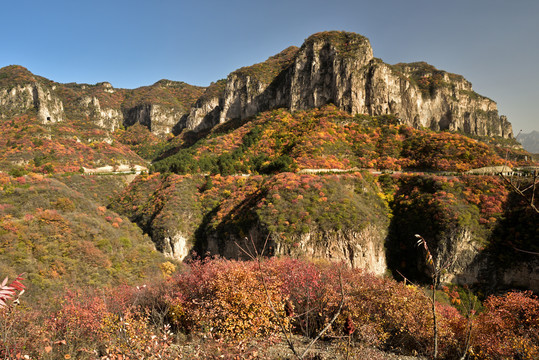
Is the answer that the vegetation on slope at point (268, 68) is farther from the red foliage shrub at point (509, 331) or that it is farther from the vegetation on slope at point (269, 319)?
the red foliage shrub at point (509, 331)

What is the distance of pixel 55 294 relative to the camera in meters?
20.5

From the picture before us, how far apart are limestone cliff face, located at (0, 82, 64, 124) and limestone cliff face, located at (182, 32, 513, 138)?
61.8 metres

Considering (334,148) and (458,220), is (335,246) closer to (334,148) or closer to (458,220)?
(458,220)

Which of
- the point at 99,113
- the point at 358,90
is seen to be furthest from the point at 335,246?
the point at 99,113

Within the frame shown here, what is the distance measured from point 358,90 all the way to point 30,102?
Answer: 115911 mm

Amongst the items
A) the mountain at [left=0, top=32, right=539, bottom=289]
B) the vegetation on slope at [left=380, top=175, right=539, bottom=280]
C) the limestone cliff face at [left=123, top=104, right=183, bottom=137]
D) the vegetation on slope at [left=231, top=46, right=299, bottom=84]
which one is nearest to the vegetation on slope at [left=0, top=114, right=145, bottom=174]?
the mountain at [left=0, top=32, right=539, bottom=289]

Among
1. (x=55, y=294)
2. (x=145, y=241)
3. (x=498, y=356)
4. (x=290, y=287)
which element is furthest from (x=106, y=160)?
(x=498, y=356)

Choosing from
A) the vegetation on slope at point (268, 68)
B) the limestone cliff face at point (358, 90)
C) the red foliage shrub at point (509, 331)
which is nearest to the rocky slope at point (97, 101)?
the limestone cliff face at point (358, 90)

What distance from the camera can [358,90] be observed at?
75875 millimetres

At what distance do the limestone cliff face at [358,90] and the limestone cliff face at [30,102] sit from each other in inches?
2434

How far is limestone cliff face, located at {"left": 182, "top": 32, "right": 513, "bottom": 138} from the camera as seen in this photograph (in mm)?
76562

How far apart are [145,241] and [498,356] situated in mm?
41242

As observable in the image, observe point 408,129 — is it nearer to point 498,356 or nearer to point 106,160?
point 498,356

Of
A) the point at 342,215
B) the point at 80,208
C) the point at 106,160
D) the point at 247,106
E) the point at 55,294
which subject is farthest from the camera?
the point at 247,106
